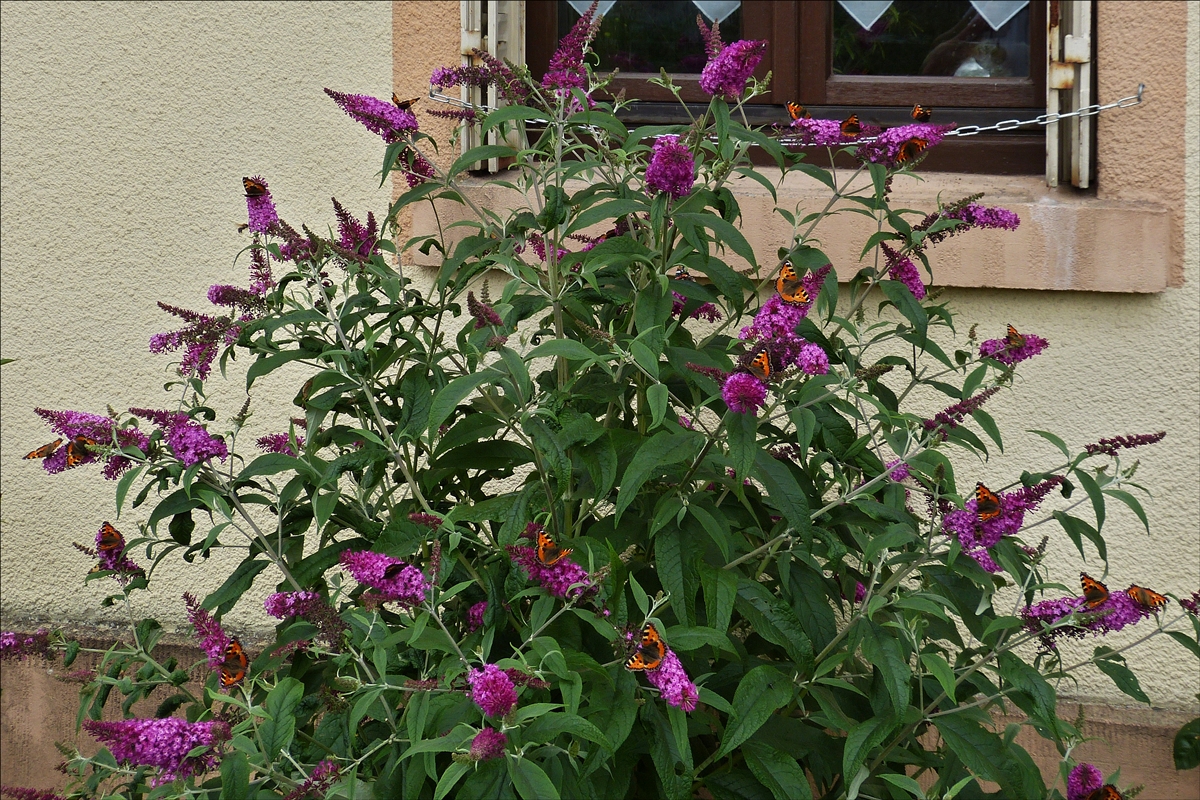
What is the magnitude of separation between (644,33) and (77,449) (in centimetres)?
209

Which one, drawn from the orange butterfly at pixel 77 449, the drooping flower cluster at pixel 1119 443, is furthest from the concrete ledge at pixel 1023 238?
the orange butterfly at pixel 77 449

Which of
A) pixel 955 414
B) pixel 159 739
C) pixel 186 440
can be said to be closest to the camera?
pixel 159 739

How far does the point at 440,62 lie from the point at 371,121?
106 cm

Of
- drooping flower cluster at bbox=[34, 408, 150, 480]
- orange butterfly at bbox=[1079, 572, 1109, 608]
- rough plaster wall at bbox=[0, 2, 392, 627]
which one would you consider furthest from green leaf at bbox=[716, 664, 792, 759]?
rough plaster wall at bbox=[0, 2, 392, 627]

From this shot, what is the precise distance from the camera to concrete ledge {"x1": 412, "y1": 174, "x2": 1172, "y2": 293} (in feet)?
8.35

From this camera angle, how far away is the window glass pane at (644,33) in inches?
118

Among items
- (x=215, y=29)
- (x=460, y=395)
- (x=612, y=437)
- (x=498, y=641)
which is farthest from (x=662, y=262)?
(x=215, y=29)

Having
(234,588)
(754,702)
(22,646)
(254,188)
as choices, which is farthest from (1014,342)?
(22,646)

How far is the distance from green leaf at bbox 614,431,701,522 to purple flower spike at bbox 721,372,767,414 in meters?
0.15

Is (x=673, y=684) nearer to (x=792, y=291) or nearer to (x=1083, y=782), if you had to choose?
(x=792, y=291)

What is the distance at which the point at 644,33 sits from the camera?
118 inches

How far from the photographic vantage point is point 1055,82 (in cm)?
264

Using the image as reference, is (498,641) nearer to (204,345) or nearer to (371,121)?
(204,345)

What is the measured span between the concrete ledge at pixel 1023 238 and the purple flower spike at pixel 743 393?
1.26m
